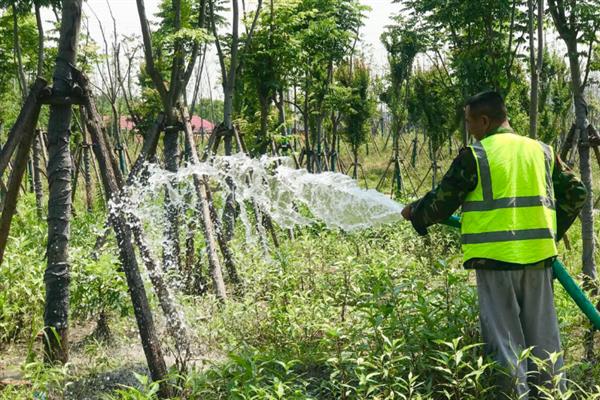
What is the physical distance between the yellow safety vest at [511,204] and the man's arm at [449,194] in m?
0.04

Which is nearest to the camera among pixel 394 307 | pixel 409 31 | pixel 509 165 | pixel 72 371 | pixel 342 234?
pixel 509 165

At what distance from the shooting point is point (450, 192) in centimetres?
336

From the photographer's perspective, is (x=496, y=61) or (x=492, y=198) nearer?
(x=492, y=198)

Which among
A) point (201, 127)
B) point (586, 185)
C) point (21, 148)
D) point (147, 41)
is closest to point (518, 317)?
point (586, 185)

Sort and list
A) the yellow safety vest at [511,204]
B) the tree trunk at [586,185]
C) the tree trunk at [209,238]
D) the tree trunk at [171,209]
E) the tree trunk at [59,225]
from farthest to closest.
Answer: the tree trunk at [171,209], the tree trunk at [209,238], the tree trunk at [586,185], the tree trunk at [59,225], the yellow safety vest at [511,204]

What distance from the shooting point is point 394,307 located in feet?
12.4

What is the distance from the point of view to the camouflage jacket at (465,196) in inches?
131

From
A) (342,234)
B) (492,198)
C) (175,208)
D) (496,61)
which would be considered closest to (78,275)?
(175,208)

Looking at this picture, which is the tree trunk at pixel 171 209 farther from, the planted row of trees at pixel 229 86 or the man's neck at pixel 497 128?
the man's neck at pixel 497 128

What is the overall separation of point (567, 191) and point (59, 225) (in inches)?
128

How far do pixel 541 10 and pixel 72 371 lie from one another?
609cm

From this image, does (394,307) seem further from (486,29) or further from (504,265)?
(486,29)

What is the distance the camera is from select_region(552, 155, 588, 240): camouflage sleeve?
3619mm

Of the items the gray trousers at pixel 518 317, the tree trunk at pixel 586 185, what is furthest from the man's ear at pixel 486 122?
the tree trunk at pixel 586 185
